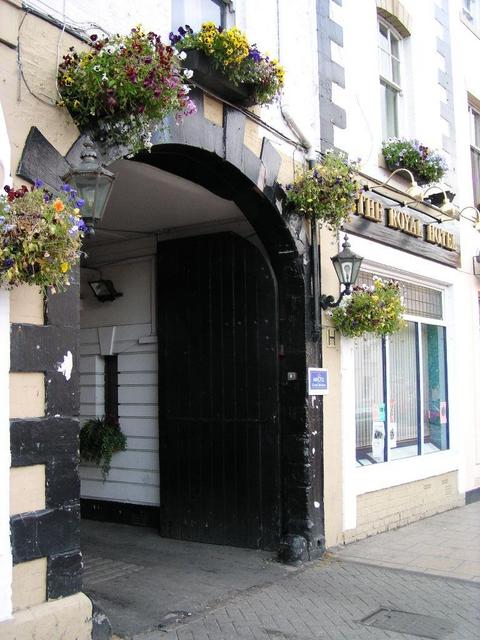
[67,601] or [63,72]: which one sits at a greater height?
[63,72]

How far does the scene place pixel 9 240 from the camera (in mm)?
3744

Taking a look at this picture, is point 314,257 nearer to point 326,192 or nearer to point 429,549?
point 326,192

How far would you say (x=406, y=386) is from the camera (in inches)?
369

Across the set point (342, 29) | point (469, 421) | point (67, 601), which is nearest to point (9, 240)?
point (67, 601)

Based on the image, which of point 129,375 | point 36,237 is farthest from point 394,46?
point 36,237

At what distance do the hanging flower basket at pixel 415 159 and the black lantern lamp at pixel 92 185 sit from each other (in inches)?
209

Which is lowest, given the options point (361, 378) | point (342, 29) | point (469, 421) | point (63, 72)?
point (469, 421)

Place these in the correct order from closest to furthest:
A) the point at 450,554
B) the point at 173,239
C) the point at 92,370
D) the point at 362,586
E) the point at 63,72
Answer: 1. the point at 63,72
2. the point at 362,586
3. the point at 450,554
4. the point at 173,239
5. the point at 92,370

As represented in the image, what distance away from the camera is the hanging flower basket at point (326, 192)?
6.86 m

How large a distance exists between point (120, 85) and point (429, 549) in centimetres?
571

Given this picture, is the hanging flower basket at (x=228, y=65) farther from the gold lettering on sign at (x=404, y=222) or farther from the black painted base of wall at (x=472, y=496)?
the black painted base of wall at (x=472, y=496)

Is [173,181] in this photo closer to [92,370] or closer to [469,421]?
[92,370]

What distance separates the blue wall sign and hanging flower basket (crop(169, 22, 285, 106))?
2666mm

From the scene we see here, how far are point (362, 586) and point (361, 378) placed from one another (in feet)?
8.94
